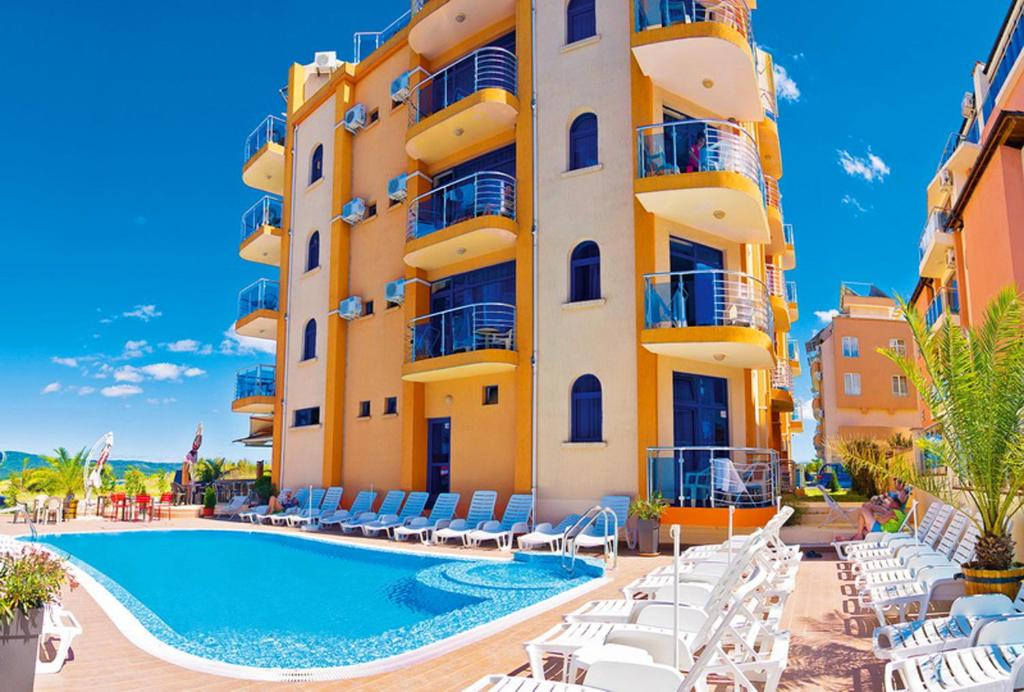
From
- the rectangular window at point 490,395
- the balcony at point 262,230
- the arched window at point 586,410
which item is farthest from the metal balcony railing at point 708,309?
A: the balcony at point 262,230

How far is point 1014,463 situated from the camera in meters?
6.79

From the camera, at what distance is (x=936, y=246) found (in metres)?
27.7

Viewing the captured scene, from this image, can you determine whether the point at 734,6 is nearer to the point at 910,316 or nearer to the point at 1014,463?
the point at 910,316

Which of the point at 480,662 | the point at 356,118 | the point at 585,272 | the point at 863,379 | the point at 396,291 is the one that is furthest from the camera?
the point at 863,379

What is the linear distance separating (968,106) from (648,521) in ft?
80.0

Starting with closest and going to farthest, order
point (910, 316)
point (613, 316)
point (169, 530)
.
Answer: point (910, 316) < point (613, 316) < point (169, 530)

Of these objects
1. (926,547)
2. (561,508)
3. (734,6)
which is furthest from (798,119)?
(926,547)

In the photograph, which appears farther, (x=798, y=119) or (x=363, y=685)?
(x=798, y=119)

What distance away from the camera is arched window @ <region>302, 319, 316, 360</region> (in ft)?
78.6

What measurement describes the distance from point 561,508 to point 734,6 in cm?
1145

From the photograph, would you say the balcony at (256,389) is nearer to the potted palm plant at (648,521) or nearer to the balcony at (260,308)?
the balcony at (260,308)

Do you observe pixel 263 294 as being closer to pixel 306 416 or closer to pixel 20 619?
pixel 306 416

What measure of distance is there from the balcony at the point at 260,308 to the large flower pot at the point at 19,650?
2149 cm

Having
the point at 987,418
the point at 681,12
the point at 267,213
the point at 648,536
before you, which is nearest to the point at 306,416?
the point at 267,213
